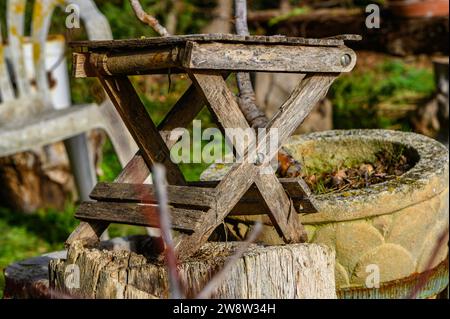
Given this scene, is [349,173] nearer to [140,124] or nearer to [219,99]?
[140,124]

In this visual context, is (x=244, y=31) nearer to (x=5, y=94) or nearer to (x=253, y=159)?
(x=253, y=159)

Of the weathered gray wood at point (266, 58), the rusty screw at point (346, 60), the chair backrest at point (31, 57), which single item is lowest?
the weathered gray wood at point (266, 58)

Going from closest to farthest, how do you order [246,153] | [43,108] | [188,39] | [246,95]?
[188,39] < [246,153] < [246,95] < [43,108]

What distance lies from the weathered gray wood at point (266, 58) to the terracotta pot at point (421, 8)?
313cm

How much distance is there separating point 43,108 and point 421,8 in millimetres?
2627

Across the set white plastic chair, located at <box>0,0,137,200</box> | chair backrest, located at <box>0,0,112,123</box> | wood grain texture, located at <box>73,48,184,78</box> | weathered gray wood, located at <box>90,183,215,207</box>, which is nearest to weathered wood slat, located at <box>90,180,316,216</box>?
weathered gray wood, located at <box>90,183,215,207</box>

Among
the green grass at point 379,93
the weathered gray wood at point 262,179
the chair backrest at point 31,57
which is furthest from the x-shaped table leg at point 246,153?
the green grass at point 379,93

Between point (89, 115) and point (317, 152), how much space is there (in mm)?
1250

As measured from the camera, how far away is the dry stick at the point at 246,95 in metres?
2.97

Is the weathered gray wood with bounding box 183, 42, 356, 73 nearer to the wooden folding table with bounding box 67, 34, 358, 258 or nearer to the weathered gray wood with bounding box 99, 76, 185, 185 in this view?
the wooden folding table with bounding box 67, 34, 358, 258

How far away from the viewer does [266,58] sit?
2.18 meters

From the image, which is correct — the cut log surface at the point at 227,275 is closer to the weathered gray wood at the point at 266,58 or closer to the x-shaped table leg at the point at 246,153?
the x-shaped table leg at the point at 246,153

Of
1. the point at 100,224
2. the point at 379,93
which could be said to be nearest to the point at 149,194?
the point at 100,224
